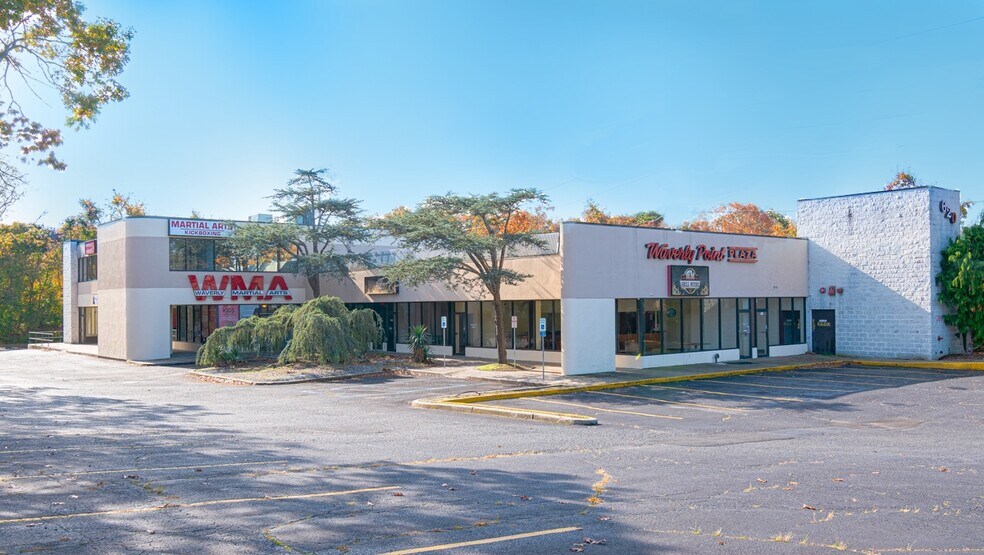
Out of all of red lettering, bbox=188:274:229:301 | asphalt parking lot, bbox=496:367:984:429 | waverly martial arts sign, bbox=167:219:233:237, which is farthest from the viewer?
red lettering, bbox=188:274:229:301

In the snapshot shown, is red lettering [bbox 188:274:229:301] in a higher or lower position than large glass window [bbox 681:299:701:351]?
higher

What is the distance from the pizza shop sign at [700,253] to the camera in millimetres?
29227

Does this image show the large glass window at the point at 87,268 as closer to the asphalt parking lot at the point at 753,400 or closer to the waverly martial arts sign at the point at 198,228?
the waverly martial arts sign at the point at 198,228

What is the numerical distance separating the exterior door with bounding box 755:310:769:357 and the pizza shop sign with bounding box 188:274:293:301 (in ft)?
78.7

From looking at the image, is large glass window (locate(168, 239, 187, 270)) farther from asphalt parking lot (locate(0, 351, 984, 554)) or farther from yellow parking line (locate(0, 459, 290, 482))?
yellow parking line (locate(0, 459, 290, 482))

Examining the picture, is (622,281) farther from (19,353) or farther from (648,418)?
(19,353)

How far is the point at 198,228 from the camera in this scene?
39.2 m

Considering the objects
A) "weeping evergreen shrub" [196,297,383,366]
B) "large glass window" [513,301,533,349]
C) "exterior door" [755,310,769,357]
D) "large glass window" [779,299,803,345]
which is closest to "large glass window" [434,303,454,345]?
"weeping evergreen shrub" [196,297,383,366]

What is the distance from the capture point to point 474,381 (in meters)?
26.1

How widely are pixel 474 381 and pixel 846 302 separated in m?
17.7

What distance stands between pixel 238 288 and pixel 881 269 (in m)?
30.3

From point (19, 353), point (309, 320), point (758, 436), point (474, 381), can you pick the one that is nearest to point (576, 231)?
point (474, 381)

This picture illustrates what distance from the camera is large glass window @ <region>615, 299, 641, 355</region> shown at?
95.9 ft

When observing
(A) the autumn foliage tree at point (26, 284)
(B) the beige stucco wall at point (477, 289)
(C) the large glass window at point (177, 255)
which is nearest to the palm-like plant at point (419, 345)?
(B) the beige stucco wall at point (477, 289)
